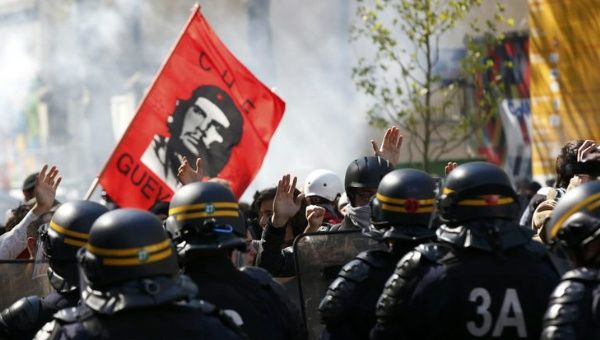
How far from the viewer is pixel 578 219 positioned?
4195mm

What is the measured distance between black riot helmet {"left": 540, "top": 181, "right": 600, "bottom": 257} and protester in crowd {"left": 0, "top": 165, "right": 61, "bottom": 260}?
385cm

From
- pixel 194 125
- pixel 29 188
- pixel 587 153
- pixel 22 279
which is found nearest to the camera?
pixel 22 279

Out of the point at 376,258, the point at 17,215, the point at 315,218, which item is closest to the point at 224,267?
the point at 376,258

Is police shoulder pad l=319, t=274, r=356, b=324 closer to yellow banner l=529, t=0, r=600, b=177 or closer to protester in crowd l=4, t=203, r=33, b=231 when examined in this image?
protester in crowd l=4, t=203, r=33, b=231

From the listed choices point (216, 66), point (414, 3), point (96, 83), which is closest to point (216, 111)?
point (216, 66)

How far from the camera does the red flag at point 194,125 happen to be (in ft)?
30.0

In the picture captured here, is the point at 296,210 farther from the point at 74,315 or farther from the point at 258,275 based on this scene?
the point at 74,315

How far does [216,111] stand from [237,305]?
4786mm

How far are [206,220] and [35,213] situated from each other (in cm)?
275

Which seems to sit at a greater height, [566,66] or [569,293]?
[569,293]

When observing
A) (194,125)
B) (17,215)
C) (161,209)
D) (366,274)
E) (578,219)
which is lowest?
(161,209)

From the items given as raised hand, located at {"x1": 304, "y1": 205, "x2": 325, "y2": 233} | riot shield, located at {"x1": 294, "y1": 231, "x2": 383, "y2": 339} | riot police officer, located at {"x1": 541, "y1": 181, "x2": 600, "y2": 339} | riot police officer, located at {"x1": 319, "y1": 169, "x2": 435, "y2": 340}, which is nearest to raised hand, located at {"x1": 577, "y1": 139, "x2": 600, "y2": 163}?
raised hand, located at {"x1": 304, "y1": 205, "x2": 325, "y2": 233}

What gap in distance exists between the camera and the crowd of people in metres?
3.93

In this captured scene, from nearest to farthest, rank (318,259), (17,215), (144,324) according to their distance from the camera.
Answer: (144,324) < (318,259) < (17,215)
